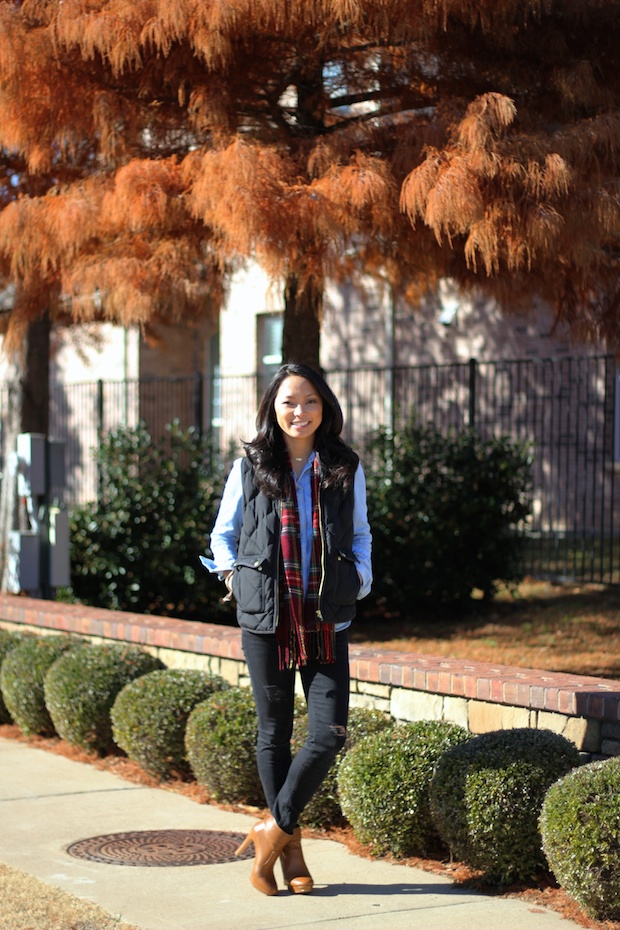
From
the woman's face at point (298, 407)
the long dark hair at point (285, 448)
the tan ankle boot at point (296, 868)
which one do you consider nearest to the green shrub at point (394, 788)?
the tan ankle boot at point (296, 868)

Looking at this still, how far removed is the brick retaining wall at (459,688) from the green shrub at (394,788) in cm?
27

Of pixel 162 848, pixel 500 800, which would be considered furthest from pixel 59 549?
pixel 500 800

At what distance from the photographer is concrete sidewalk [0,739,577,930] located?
440cm

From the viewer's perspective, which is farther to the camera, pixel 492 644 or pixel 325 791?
pixel 492 644

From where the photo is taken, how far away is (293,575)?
4531 mm

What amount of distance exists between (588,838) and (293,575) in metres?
1.39

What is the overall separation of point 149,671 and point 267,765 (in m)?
2.72

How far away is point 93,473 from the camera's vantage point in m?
21.1

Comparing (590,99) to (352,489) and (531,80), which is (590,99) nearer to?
(531,80)

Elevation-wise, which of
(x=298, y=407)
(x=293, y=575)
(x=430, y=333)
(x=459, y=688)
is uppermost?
(x=430, y=333)

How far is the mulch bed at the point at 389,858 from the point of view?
178 inches

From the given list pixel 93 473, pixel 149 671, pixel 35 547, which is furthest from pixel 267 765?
pixel 93 473

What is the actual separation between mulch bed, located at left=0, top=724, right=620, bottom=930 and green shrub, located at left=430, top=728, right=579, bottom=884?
0.21 feet

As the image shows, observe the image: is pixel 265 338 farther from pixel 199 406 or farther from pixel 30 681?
pixel 30 681
